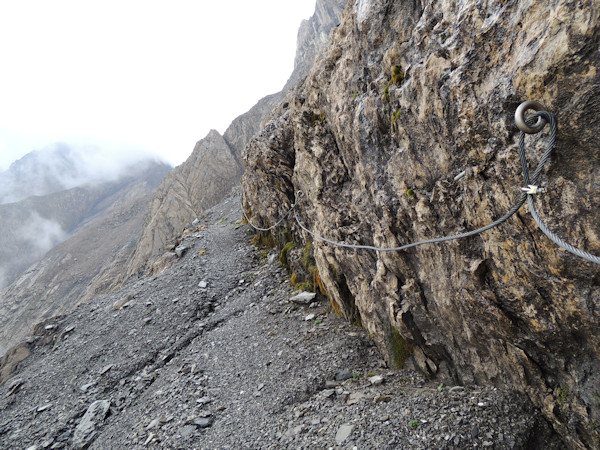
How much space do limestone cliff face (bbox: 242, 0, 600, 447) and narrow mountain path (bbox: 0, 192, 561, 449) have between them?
72 centimetres

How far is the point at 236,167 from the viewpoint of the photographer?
5228 centimetres

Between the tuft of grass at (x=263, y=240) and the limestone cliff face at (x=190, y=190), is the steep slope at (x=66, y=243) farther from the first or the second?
the tuft of grass at (x=263, y=240)

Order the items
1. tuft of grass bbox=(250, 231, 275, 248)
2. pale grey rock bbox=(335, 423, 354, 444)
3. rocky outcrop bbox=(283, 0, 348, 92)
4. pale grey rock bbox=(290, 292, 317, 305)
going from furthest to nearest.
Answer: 1. rocky outcrop bbox=(283, 0, 348, 92)
2. tuft of grass bbox=(250, 231, 275, 248)
3. pale grey rock bbox=(290, 292, 317, 305)
4. pale grey rock bbox=(335, 423, 354, 444)

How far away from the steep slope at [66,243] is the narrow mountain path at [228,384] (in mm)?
36759

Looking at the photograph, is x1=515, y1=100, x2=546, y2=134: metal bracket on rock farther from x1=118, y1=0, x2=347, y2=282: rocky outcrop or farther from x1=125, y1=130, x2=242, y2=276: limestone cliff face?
x1=125, y1=130, x2=242, y2=276: limestone cliff face

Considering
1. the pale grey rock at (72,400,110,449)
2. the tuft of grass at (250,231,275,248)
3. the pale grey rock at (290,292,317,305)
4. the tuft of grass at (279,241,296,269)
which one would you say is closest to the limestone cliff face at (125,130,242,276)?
the tuft of grass at (250,231,275,248)

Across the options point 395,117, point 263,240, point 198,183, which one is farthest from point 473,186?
point 198,183

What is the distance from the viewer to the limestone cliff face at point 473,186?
2926 mm

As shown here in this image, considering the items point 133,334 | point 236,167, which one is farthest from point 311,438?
point 236,167

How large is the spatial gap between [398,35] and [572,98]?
355 cm

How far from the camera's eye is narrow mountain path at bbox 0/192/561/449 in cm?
484

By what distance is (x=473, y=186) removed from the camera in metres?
3.96

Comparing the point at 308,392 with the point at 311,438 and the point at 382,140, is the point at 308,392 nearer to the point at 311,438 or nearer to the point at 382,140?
the point at 311,438

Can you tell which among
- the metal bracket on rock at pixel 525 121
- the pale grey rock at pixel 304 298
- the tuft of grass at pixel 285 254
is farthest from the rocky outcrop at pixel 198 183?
the metal bracket on rock at pixel 525 121
